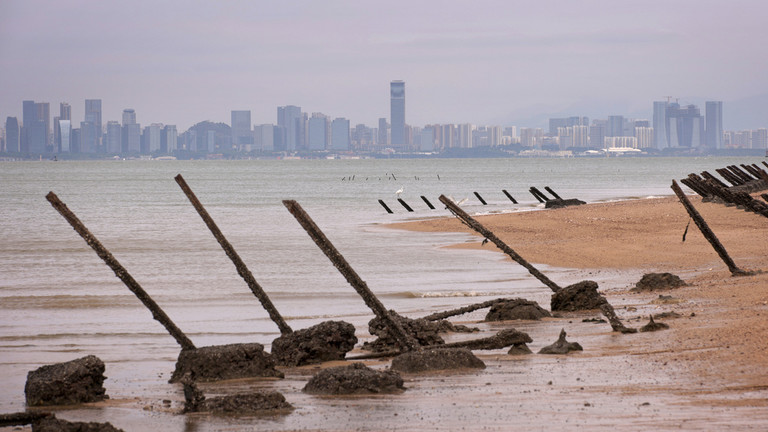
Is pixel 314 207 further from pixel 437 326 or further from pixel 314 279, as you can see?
pixel 437 326

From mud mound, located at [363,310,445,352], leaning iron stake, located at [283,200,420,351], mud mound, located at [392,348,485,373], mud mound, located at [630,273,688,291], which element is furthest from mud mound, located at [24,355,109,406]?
mud mound, located at [630,273,688,291]

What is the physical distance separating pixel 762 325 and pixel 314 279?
1314 cm

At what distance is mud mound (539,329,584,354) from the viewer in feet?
37.2

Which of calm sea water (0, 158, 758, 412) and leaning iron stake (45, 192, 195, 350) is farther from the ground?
leaning iron stake (45, 192, 195, 350)

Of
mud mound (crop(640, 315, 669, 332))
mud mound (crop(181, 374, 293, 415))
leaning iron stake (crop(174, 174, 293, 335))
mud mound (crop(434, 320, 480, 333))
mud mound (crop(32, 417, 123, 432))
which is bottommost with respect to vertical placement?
mud mound (crop(434, 320, 480, 333))

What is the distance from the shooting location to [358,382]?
966 cm

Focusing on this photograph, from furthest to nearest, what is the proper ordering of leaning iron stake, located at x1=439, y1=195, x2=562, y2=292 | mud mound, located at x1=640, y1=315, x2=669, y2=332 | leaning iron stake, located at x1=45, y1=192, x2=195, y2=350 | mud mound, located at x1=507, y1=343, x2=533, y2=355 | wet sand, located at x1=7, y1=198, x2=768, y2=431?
leaning iron stake, located at x1=439, y1=195, x2=562, y2=292 → mud mound, located at x1=640, y1=315, x2=669, y2=332 → leaning iron stake, located at x1=45, y1=192, x2=195, y2=350 → mud mound, located at x1=507, y1=343, x2=533, y2=355 → wet sand, located at x1=7, y1=198, x2=768, y2=431

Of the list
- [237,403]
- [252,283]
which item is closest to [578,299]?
[252,283]

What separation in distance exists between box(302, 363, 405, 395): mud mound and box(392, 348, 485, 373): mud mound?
0.92m

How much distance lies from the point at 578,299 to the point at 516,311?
114 cm

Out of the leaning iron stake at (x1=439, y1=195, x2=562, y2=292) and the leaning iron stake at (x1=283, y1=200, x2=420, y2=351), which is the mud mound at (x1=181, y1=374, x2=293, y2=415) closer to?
the leaning iron stake at (x1=283, y1=200, x2=420, y2=351)

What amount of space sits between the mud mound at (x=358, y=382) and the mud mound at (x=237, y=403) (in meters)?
0.67

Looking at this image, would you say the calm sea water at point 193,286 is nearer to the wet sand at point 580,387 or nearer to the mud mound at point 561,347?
the wet sand at point 580,387

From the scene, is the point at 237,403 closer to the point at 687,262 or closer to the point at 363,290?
the point at 363,290
